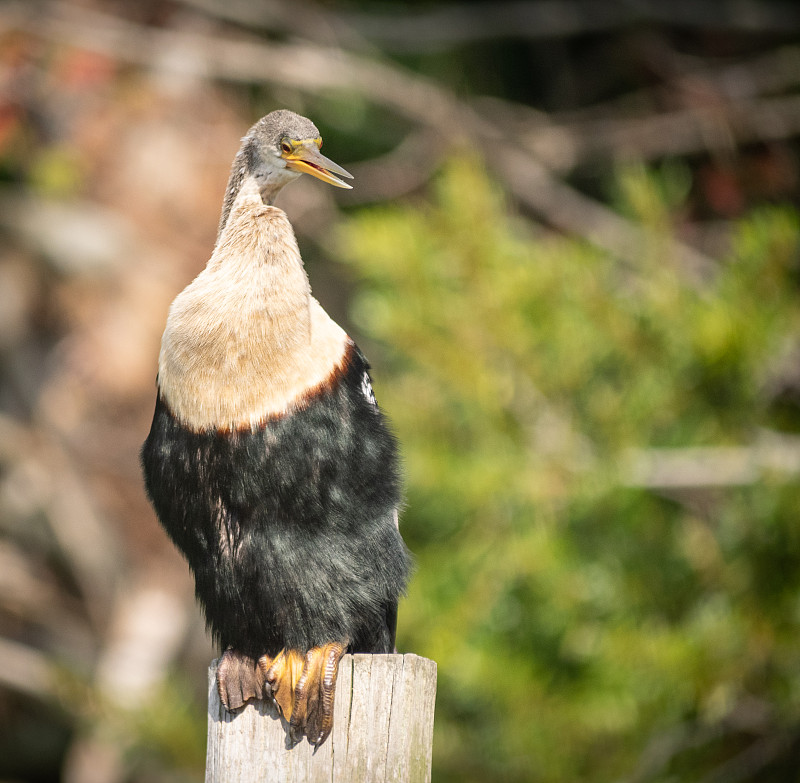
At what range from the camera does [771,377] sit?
14.9ft

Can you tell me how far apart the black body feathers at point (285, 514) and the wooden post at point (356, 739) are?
0.18 m

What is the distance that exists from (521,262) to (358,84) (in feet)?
8.87

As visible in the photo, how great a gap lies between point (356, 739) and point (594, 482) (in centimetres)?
270

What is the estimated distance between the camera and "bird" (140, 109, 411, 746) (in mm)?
2066

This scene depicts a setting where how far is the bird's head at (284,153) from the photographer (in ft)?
7.16

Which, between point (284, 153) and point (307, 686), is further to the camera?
point (284, 153)

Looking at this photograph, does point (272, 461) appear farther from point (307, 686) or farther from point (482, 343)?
point (482, 343)

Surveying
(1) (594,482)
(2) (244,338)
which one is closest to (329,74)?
(1) (594,482)

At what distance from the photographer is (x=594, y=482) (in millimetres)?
4512

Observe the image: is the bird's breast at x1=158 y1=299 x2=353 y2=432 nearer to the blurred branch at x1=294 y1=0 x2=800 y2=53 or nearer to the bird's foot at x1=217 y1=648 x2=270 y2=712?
the bird's foot at x1=217 y1=648 x2=270 y2=712

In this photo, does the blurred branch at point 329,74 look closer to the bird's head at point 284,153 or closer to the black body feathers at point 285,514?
the bird's head at point 284,153

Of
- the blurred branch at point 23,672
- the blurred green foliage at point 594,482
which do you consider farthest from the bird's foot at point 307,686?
the blurred branch at point 23,672

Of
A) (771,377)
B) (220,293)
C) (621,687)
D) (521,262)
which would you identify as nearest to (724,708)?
(621,687)

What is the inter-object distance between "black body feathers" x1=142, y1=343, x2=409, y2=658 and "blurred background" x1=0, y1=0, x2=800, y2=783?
2.31 meters
